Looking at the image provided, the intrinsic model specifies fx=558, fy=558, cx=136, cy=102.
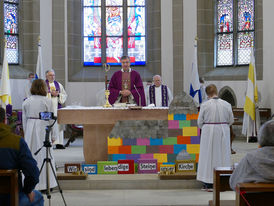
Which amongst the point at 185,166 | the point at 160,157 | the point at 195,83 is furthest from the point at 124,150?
the point at 195,83

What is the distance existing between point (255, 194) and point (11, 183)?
212 centimetres

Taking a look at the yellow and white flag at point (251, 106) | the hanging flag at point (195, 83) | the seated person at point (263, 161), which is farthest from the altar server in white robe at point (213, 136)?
the hanging flag at point (195, 83)

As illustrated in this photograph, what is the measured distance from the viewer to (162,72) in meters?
16.6

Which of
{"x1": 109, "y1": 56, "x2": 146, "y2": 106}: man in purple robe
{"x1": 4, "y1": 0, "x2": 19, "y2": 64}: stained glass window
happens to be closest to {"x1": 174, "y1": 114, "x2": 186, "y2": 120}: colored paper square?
{"x1": 109, "y1": 56, "x2": 146, "y2": 106}: man in purple robe

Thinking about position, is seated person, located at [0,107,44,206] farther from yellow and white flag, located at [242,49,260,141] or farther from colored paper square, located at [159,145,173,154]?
yellow and white flag, located at [242,49,260,141]

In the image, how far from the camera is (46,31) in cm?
1625

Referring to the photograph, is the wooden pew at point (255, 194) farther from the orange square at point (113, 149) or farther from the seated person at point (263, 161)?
the orange square at point (113, 149)

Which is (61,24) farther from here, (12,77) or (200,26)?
(200,26)

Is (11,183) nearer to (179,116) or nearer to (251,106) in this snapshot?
(179,116)

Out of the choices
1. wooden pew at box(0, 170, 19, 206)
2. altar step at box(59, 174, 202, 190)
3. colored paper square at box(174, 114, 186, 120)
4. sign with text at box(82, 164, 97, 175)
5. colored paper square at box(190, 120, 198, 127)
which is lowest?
altar step at box(59, 174, 202, 190)

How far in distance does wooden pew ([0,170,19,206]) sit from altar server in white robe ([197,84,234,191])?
4.21 meters

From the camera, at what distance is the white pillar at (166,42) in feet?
54.1

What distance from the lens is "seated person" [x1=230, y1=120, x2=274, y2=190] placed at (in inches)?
190

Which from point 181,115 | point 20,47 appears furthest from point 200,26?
point 181,115
